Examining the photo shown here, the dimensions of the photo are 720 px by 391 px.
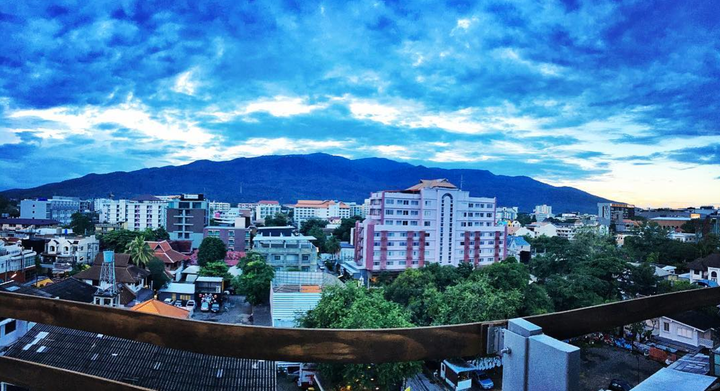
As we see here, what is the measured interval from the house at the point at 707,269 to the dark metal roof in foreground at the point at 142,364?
17821mm

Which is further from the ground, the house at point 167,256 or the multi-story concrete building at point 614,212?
the multi-story concrete building at point 614,212

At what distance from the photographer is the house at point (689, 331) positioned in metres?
11.7

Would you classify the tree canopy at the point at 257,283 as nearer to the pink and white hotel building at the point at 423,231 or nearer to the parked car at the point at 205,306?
the parked car at the point at 205,306

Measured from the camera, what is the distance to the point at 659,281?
15.1 meters

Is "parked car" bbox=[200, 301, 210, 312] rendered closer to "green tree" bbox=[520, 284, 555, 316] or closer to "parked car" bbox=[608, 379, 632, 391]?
"green tree" bbox=[520, 284, 555, 316]

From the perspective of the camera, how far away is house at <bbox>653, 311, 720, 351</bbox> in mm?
11719

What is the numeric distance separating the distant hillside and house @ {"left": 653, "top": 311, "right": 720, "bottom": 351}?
12141cm

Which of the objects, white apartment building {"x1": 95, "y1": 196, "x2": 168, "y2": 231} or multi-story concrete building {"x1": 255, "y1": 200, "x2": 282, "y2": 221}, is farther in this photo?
multi-story concrete building {"x1": 255, "y1": 200, "x2": 282, "y2": 221}

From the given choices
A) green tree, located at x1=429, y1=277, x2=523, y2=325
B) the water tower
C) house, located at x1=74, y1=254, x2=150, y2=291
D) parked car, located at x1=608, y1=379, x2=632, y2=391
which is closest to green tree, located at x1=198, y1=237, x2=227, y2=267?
house, located at x1=74, y1=254, x2=150, y2=291

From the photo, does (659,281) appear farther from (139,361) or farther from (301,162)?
(301,162)

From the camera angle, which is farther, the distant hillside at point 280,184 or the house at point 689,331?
the distant hillside at point 280,184

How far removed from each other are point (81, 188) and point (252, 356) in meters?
143

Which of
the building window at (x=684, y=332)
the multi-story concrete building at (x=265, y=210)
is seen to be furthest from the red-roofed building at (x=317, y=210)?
the building window at (x=684, y=332)

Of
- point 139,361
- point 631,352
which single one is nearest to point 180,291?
point 139,361
